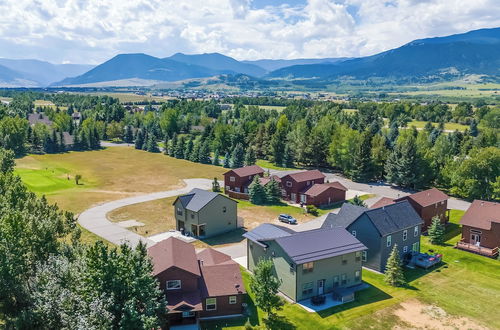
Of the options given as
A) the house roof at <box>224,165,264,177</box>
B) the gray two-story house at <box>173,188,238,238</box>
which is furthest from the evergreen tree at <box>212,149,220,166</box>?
the gray two-story house at <box>173,188,238,238</box>

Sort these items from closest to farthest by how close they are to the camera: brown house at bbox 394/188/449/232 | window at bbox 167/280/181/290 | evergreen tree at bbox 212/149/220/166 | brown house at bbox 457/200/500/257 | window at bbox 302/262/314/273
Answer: window at bbox 167/280/181/290, window at bbox 302/262/314/273, brown house at bbox 457/200/500/257, brown house at bbox 394/188/449/232, evergreen tree at bbox 212/149/220/166

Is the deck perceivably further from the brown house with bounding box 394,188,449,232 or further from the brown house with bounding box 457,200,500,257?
the brown house with bounding box 394,188,449,232

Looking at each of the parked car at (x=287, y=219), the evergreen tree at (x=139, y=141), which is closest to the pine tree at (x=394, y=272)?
the parked car at (x=287, y=219)

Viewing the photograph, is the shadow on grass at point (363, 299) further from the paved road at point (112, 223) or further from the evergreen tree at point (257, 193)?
the evergreen tree at point (257, 193)

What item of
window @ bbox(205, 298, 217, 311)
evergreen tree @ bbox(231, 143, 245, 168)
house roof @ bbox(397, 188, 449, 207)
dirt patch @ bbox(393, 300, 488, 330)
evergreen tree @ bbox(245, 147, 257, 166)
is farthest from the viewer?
evergreen tree @ bbox(231, 143, 245, 168)

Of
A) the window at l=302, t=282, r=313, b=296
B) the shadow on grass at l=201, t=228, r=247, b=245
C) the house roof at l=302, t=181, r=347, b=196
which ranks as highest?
the house roof at l=302, t=181, r=347, b=196

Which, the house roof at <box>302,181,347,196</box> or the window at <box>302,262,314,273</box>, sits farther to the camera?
the house roof at <box>302,181,347,196</box>

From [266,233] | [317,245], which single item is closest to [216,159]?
[266,233]
